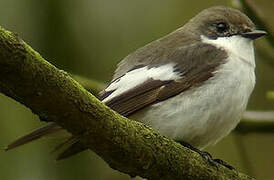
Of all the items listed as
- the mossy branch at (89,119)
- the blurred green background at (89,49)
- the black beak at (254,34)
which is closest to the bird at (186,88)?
the black beak at (254,34)

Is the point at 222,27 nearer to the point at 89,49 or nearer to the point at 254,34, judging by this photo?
the point at 254,34

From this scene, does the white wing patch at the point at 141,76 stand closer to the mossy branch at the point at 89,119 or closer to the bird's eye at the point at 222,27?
the bird's eye at the point at 222,27

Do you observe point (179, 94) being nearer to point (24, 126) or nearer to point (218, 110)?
point (218, 110)

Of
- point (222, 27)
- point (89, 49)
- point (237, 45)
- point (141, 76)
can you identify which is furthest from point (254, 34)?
point (89, 49)

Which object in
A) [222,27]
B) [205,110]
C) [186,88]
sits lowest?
[205,110]

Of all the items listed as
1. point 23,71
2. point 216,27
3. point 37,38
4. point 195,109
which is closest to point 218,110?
point 195,109

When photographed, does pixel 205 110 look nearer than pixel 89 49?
Yes

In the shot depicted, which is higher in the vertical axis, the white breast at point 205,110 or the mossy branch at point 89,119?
the mossy branch at point 89,119
